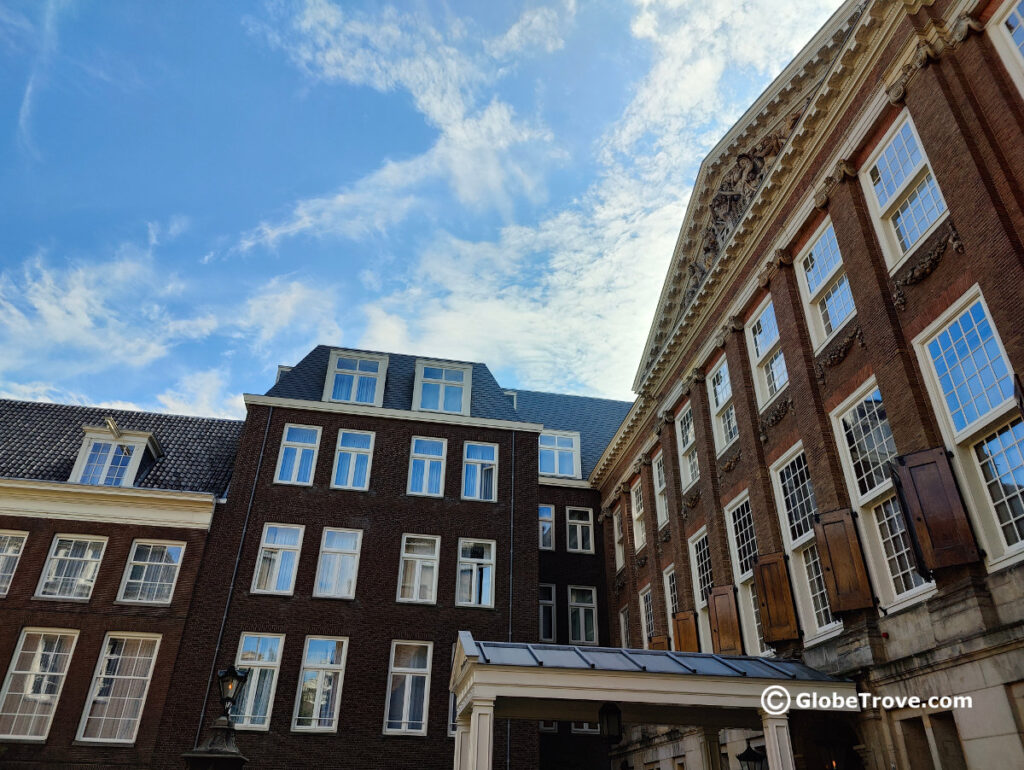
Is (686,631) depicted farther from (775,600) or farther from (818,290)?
(818,290)

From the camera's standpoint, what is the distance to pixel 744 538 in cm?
1839

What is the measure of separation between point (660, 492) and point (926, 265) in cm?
1402

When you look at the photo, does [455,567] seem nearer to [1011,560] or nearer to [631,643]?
[631,643]

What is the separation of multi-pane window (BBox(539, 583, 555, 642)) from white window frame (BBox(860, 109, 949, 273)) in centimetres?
1956

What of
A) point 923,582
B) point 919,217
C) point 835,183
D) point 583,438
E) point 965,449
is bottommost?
point 923,582

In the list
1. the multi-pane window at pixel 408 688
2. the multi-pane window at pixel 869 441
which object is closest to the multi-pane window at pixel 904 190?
the multi-pane window at pixel 869 441

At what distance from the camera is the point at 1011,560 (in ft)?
32.9

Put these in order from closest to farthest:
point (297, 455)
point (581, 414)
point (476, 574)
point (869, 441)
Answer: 1. point (869, 441)
2. point (476, 574)
3. point (297, 455)
4. point (581, 414)

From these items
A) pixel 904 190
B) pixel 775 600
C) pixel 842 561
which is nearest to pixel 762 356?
pixel 904 190

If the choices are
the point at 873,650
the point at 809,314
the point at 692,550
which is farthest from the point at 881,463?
the point at 692,550

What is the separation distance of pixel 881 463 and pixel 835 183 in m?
6.18

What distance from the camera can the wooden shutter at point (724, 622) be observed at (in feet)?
57.9

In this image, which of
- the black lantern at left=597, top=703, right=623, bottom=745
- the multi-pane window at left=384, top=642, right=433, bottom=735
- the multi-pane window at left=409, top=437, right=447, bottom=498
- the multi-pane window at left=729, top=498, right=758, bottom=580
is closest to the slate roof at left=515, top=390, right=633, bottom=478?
the multi-pane window at left=409, top=437, right=447, bottom=498

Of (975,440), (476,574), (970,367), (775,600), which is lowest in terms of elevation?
(775,600)
